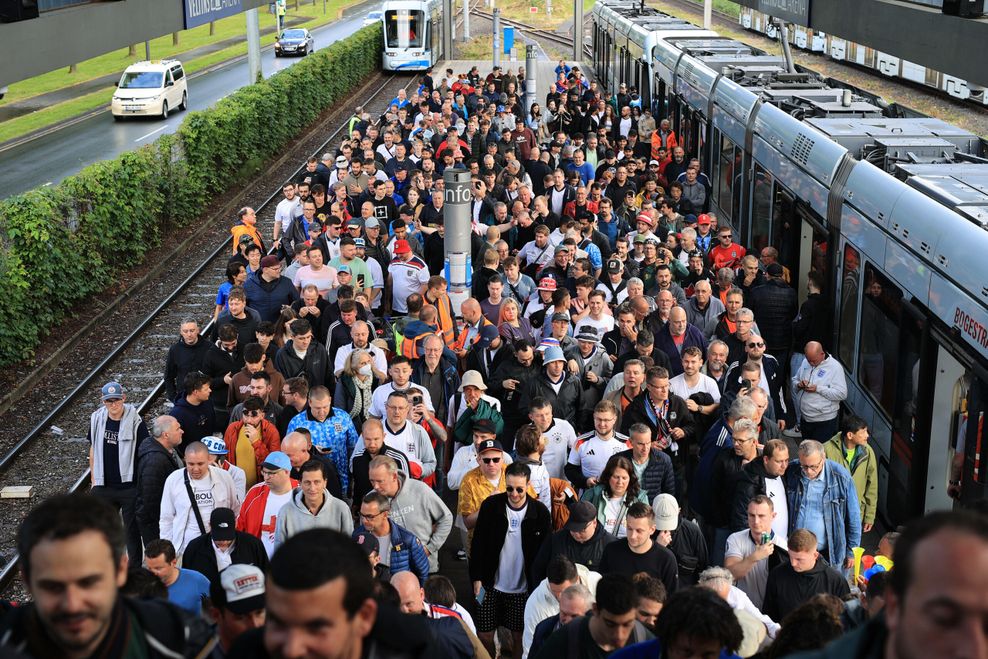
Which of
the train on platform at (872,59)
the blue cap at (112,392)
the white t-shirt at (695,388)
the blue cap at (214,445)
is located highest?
the blue cap at (112,392)

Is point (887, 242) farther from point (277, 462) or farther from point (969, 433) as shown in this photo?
point (277, 462)

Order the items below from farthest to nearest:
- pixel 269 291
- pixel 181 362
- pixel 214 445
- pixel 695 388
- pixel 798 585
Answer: pixel 269 291 → pixel 181 362 → pixel 695 388 → pixel 214 445 → pixel 798 585

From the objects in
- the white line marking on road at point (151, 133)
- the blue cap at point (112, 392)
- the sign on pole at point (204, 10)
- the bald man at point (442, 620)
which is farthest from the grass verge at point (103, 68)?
the bald man at point (442, 620)

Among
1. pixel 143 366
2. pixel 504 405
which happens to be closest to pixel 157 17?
pixel 143 366

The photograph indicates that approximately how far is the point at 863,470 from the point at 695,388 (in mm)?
1652

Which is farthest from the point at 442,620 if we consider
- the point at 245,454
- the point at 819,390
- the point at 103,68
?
the point at 103,68

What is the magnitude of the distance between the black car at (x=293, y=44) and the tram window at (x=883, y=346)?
2383 inches

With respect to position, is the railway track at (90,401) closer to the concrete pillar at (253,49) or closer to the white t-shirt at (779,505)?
the white t-shirt at (779,505)

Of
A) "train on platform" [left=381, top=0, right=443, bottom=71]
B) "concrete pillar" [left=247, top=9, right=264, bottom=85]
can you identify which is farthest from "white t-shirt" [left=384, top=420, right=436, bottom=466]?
"train on platform" [left=381, top=0, right=443, bottom=71]

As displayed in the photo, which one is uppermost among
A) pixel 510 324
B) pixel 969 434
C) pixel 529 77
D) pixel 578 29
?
pixel 969 434

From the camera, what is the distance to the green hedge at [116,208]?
1738 cm

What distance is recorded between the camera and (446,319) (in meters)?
12.5

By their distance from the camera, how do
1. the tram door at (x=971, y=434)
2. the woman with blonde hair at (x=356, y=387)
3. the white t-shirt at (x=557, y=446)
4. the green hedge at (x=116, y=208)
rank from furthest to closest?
the green hedge at (x=116, y=208)
the woman with blonde hair at (x=356, y=387)
the white t-shirt at (x=557, y=446)
the tram door at (x=971, y=434)

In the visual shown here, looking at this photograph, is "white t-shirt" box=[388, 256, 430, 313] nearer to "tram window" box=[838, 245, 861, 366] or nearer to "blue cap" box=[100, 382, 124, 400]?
"tram window" box=[838, 245, 861, 366]
